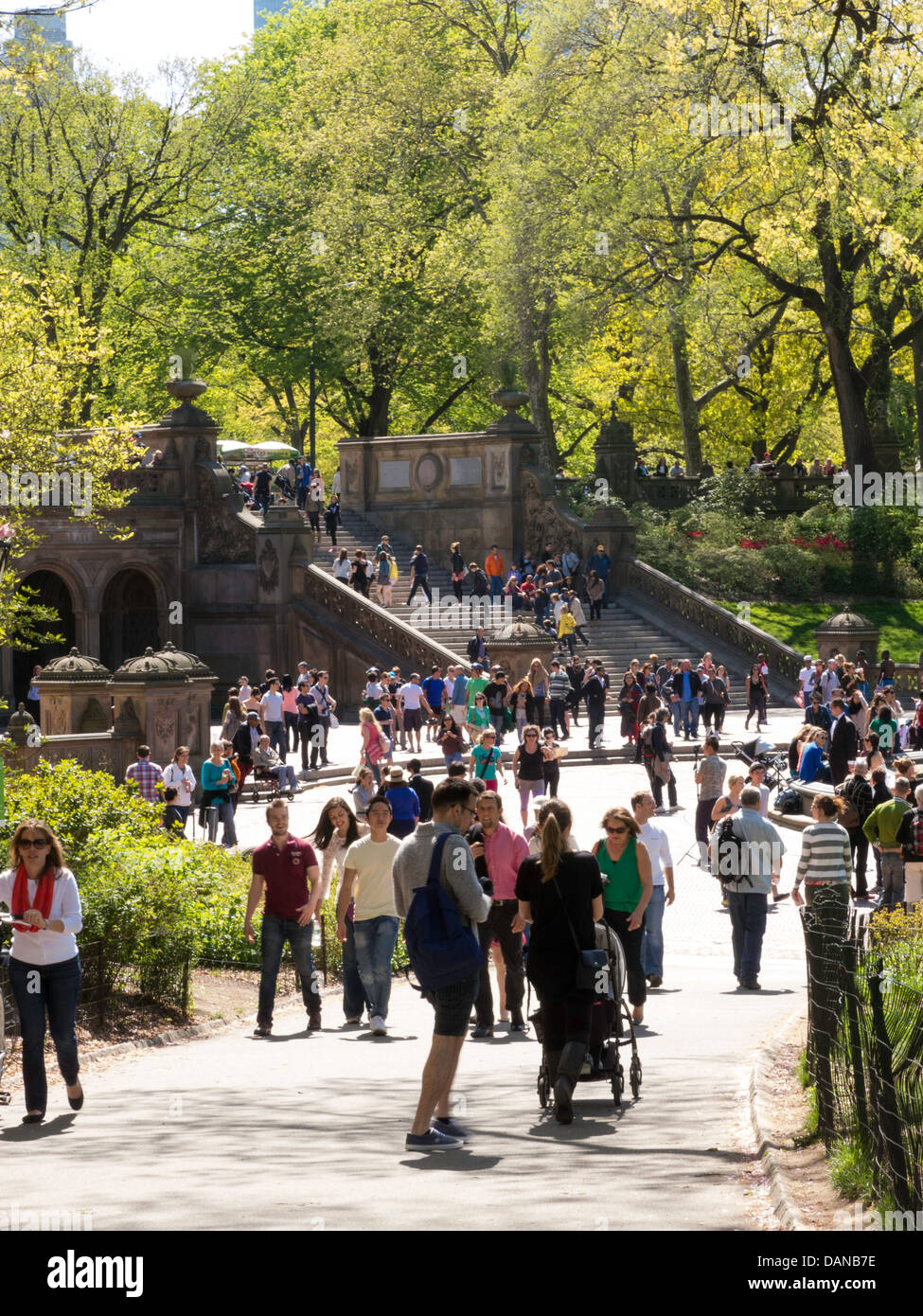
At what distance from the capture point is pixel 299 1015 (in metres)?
13.7

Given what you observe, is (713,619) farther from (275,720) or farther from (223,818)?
(223,818)

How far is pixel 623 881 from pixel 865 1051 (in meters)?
3.81

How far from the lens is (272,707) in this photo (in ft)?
105

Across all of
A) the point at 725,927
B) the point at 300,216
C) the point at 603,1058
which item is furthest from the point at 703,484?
the point at 603,1058

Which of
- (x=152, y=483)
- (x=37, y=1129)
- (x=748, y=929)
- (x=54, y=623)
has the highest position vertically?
(x=152, y=483)

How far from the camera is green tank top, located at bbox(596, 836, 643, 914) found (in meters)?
11.2

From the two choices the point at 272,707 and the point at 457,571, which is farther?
the point at 457,571

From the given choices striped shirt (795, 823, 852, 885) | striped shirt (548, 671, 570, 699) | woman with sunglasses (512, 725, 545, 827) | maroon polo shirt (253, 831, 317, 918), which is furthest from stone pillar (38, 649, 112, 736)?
striped shirt (795, 823, 852, 885)

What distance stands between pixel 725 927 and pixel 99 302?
40.5 meters

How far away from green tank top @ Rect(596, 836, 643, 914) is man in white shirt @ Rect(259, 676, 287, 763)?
68.2 feet
